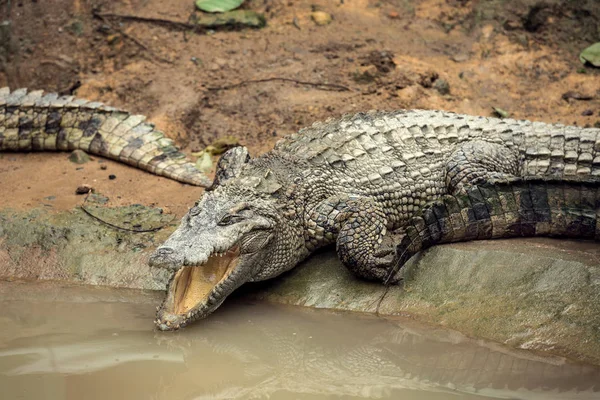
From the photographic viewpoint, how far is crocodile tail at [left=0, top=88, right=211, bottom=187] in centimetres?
642

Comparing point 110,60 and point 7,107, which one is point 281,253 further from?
point 110,60

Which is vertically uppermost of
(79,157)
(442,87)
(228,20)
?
(228,20)

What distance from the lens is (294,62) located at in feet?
24.7

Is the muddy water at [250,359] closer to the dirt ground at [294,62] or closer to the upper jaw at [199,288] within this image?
the upper jaw at [199,288]

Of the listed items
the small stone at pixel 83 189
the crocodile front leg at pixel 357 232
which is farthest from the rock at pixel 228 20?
the crocodile front leg at pixel 357 232

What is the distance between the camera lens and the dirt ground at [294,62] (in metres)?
6.92

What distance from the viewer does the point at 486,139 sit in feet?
17.3

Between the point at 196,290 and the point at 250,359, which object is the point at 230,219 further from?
the point at 250,359

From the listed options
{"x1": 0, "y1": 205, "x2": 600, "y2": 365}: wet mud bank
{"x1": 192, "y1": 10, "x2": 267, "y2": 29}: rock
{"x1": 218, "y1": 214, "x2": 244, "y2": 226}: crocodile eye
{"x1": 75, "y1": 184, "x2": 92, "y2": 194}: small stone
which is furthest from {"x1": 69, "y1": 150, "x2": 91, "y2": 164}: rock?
{"x1": 218, "y1": 214, "x2": 244, "y2": 226}: crocodile eye

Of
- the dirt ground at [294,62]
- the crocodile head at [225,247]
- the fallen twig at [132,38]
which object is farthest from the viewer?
the fallen twig at [132,38]

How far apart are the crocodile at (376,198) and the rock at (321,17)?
2.89m

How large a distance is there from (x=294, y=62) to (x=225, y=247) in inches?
143

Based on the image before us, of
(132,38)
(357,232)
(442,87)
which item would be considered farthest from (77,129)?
(442,87)

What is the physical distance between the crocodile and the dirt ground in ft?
5.04
